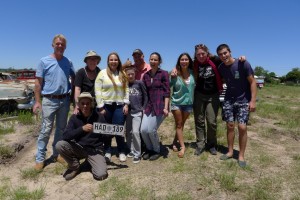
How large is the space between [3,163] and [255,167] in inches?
180

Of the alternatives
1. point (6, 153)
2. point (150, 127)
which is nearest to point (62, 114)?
point (150, 127)

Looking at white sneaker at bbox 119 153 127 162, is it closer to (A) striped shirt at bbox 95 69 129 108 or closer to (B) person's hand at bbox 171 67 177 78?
(A) striped shirt at bbox 95 69 129 108

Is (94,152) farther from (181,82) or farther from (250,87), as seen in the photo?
(250,87)

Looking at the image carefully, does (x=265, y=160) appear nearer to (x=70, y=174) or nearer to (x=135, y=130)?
(x=135, y=130)

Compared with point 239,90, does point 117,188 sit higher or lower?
lower

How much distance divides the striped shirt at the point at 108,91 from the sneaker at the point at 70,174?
1.13 meters

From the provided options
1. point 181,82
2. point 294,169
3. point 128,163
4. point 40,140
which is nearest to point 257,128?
point 294,169

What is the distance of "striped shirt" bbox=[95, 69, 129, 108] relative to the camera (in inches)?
186

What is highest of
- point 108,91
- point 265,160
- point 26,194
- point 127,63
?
point 127,63

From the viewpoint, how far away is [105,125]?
4.45 metres

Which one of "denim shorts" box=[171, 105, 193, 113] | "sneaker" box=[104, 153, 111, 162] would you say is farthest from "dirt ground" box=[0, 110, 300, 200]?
"denim shorts" box=[171, 105, 193, 113]

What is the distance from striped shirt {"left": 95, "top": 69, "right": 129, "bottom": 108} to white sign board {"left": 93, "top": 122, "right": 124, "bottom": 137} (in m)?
0.43

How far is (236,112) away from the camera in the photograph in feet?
15.9

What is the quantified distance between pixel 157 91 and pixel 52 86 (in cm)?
179
